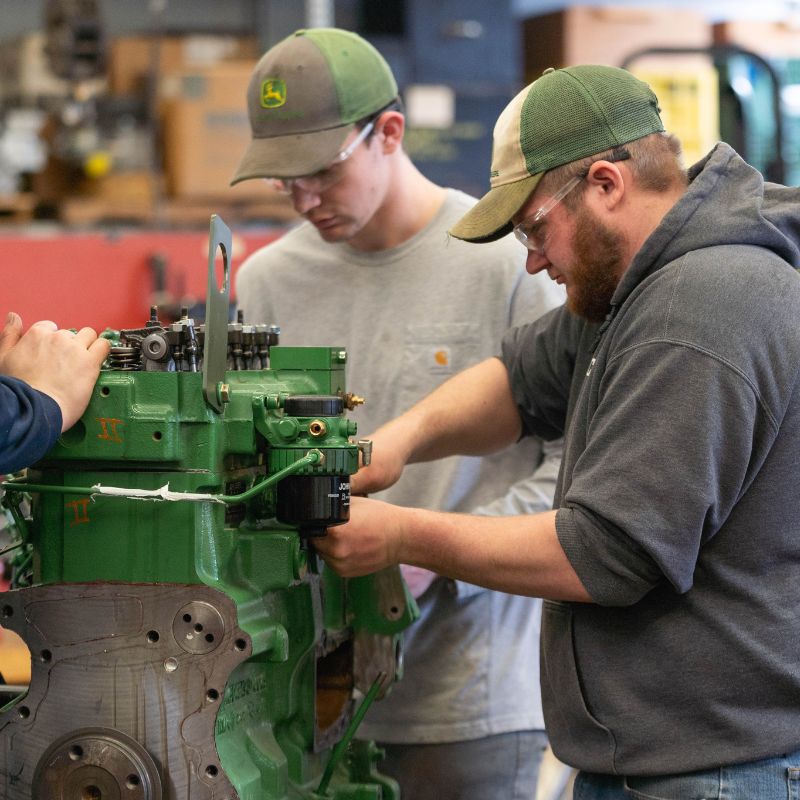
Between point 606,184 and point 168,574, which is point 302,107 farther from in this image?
point 168,574

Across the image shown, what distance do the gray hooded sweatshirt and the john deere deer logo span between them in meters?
0.79

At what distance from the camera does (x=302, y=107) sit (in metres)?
2.07

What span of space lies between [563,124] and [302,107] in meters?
0.63

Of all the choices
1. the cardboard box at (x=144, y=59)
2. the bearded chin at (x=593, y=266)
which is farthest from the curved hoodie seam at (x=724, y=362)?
the cardboard box at (x=144, y=59)

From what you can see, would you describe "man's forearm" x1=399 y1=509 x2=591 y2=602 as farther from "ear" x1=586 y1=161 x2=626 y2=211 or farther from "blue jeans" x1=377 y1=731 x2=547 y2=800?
"blue jeans" x1=377 y1=731 x2=547 y2=800

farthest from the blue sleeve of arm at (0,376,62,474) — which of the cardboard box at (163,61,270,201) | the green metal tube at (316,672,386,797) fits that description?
the cardboard box at (163,61,270,201)

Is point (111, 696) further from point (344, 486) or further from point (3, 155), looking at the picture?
point (3, 155)

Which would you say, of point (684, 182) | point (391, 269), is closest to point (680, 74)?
point (391, 269)

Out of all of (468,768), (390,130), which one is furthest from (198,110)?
(468,768)

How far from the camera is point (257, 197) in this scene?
4648mm

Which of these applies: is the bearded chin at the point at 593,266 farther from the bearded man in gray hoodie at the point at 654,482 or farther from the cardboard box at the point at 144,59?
the cardboard box at the point at 144,59

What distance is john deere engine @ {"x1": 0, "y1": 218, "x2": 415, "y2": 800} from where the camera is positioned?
136 cm

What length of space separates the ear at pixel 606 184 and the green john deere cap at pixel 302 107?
613 mm

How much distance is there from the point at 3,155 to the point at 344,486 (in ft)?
12.1
